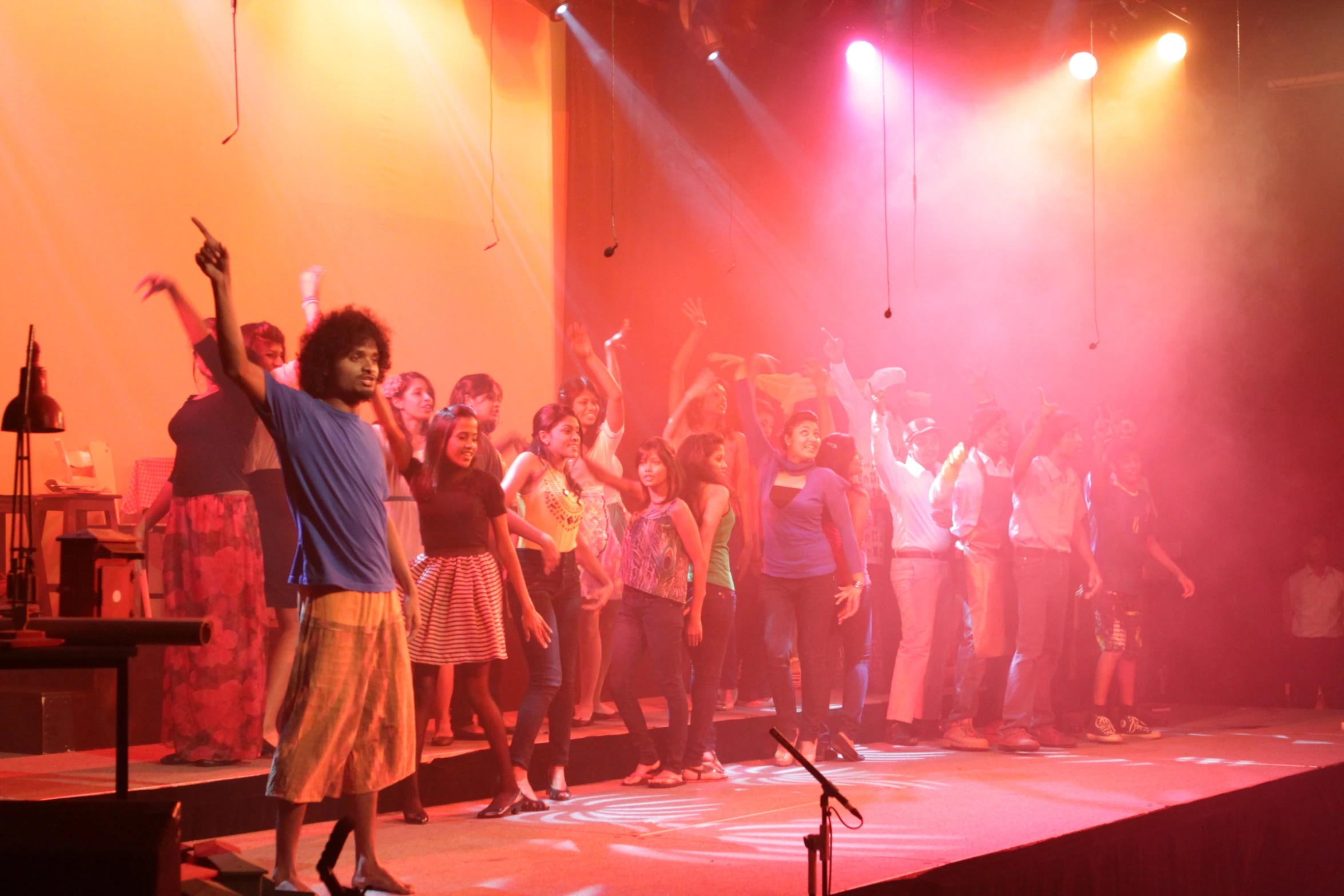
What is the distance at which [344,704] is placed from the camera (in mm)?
3346

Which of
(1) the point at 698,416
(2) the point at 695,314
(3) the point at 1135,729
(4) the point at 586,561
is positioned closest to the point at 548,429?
(4) the point at 586,561

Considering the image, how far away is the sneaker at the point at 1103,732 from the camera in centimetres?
744

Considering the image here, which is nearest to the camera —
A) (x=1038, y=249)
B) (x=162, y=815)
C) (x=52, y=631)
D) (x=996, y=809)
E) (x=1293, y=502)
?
(x=162, y=815)

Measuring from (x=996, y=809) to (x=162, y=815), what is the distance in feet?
11.9

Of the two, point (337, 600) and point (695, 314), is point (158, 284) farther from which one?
point (695, 314)

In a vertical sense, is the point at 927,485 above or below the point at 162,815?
above

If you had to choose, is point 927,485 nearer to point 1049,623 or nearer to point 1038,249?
point 1049,623

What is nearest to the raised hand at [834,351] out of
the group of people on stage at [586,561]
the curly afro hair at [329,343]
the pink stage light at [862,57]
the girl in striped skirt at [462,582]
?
the group of people on stage at [586,561]

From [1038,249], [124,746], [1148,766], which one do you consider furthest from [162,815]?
[1038,249]

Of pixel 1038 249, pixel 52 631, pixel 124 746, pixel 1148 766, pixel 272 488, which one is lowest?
pixel 1148 766

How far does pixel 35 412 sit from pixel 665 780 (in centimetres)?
321

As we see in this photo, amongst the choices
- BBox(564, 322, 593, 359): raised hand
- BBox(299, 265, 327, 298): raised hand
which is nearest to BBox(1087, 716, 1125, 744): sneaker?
BBox(564, 322, 593, 359): raised hand

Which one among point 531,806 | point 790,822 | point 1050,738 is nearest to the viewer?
point 790,822

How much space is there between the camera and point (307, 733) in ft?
10.8
